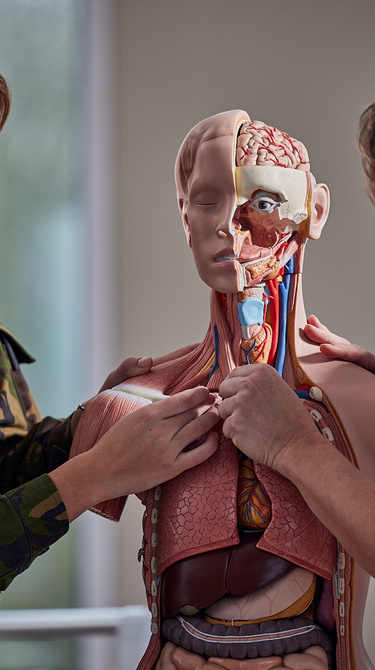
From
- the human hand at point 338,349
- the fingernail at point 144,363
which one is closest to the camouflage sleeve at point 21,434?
the fingernail at point 144,363

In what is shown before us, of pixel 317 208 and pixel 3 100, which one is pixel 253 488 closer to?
pixel 317 208

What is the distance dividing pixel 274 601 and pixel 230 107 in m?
1.58

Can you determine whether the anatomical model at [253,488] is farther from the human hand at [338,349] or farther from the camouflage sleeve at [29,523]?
the camouflage sleeve at [29,523]

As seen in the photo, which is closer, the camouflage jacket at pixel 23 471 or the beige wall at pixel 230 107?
the camouflage jacket at pixel 23 471

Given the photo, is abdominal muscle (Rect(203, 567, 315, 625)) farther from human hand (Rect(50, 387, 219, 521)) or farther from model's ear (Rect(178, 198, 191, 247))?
model's ear (Rect(178, 198, 191, 247))

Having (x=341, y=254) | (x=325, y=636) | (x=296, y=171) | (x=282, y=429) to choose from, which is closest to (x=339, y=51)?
(x=341, y=254)

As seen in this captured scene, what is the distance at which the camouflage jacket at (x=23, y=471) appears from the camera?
1.36 m

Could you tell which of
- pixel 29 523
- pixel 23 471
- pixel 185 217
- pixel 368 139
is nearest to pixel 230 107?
pixel 368 139

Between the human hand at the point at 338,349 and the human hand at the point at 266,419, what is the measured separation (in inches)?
6.3

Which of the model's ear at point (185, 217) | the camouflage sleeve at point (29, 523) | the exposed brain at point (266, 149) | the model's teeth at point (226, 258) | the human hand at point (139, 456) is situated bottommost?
the camouflage sleeve at point (29, 523)

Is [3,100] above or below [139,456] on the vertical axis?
above

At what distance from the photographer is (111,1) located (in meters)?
Result: 2.35

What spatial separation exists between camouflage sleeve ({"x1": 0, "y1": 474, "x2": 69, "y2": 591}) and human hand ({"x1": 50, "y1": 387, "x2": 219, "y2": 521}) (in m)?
0.02

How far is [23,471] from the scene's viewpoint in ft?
6.23
